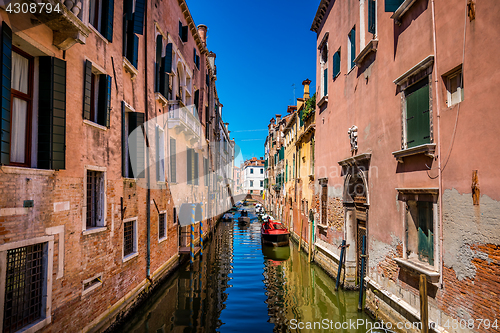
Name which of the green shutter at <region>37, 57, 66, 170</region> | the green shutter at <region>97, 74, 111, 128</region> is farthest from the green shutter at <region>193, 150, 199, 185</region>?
the green shutter at <region>37, 57, 66, 170</region>

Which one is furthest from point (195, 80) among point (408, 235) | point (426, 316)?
point (426, 316)

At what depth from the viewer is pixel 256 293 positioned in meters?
9.53

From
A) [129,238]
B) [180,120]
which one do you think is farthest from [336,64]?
[129,238]

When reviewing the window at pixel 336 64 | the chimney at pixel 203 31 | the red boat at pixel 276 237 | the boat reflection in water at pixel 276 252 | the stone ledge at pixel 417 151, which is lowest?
the boat reflection in water at pixel 276 252

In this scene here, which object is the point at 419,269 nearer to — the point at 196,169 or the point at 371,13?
the point at 371,13

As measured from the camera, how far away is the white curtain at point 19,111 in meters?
4.11

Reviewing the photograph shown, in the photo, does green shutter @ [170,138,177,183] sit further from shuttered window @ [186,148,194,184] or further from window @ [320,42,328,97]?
window @ [320,42,328,97]

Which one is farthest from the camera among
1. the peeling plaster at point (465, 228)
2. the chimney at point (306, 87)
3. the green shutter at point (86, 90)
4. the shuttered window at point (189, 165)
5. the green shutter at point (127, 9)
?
the chimney at point (306, 87)

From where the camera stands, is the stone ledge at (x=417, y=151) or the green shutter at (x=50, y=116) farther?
the stone ledge at (x=417, y=151)

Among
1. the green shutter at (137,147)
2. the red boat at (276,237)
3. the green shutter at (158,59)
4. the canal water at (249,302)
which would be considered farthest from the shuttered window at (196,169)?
the green shutter at (137,147)

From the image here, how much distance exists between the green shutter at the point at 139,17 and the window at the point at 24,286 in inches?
218

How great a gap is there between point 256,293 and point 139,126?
6153 mm

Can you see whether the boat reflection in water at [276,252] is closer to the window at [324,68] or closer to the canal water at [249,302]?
the canal water at [249,302]

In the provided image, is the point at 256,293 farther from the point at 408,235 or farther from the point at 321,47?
the point at 321,47
